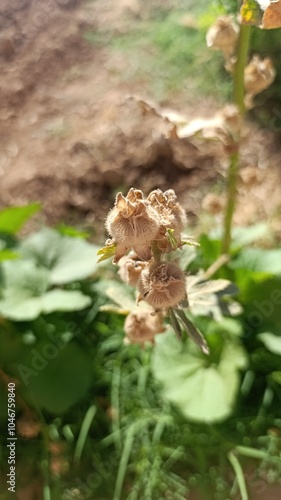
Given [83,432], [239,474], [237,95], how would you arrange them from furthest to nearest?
[83,432] → [239,474] → [237,95]

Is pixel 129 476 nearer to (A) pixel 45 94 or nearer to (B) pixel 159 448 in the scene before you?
(B) pixel 159 448

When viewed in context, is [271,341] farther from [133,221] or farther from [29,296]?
[133,221]

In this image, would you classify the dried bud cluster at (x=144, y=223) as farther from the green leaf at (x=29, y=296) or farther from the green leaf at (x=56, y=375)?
the green leaf at (x=56, y=375)

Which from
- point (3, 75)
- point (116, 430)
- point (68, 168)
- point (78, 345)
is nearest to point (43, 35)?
point (3, 75)

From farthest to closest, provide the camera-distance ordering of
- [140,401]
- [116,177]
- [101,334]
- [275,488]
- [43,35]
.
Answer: [43,35], [116,177], [101,334], [140,401], [275,488]

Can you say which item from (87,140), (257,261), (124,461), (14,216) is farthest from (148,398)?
(87,140)
